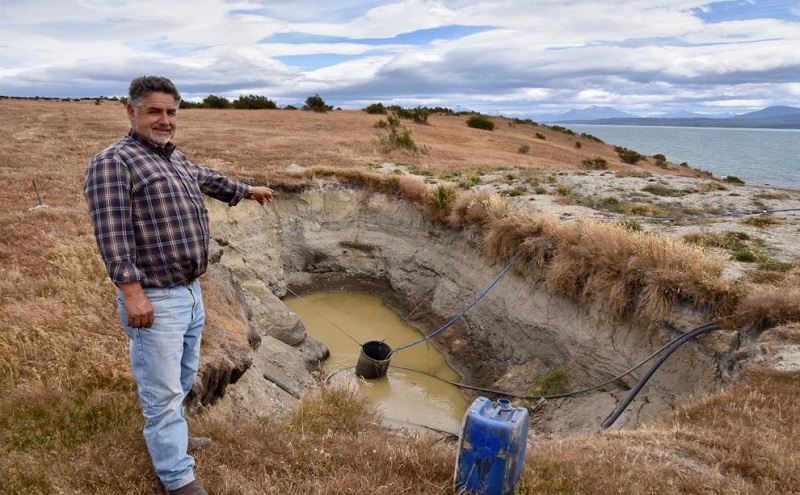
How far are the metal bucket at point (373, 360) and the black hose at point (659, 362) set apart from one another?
5.35 meters

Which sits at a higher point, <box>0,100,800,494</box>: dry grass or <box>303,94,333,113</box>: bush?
<box>303,94,333,113</box>: bush

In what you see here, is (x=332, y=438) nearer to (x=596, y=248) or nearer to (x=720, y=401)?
(x=720, y=401)

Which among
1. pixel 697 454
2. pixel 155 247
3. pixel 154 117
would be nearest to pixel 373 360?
pixel 697 454

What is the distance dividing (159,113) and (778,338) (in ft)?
27.5

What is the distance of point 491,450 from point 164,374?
2650mm

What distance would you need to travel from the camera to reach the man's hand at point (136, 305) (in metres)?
3.71

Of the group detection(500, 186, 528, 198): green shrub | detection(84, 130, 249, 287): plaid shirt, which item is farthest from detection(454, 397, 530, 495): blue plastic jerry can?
detection(500, 186, 528, 198): green shrub

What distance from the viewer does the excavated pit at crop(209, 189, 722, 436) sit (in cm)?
930

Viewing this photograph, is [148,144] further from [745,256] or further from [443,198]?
[443,198]

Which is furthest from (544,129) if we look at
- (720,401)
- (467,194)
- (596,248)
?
(720,401)

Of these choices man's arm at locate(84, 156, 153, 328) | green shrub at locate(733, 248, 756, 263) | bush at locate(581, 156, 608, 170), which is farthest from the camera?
bush at locate(581, 156, 608, 170)

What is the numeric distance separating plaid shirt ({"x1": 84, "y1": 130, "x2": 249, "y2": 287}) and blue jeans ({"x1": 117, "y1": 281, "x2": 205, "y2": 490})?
0.60ft

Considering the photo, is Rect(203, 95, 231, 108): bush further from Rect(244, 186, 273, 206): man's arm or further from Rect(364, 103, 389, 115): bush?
Rect(244, 186, 273, 206): man's arm

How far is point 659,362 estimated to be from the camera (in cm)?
878
